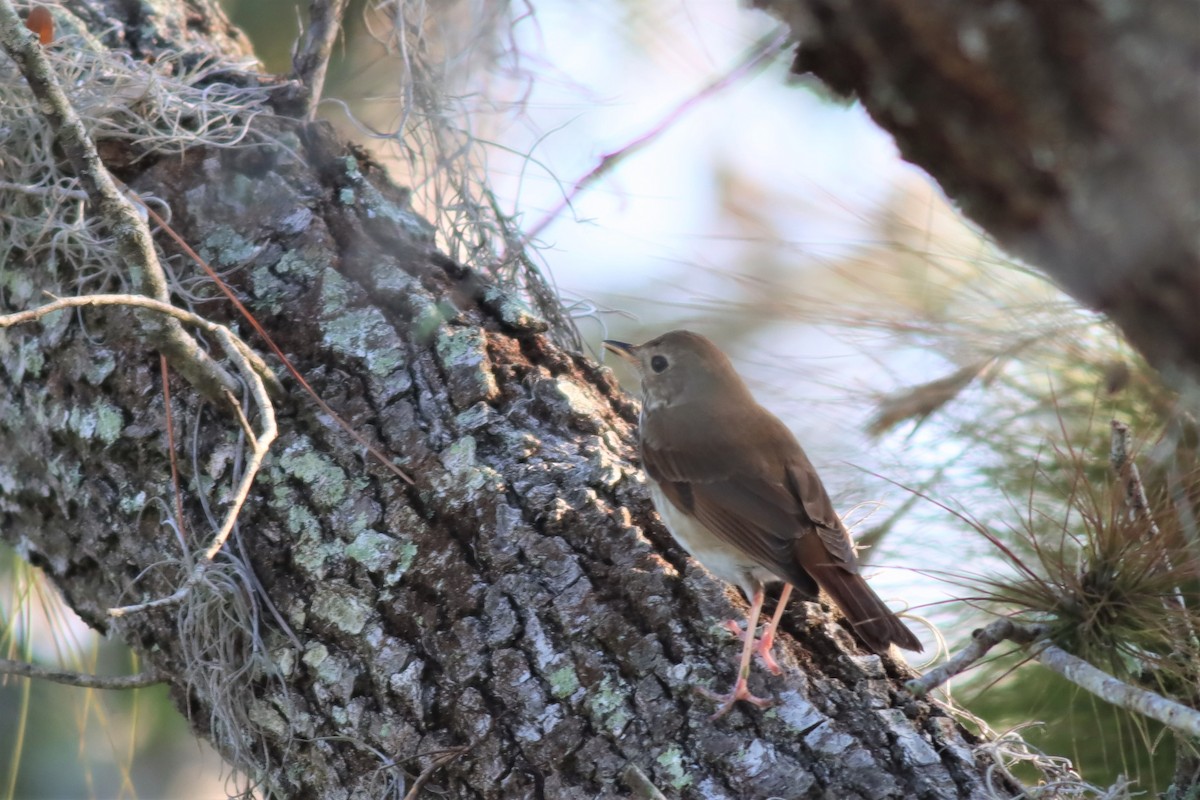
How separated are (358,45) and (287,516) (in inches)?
78.9

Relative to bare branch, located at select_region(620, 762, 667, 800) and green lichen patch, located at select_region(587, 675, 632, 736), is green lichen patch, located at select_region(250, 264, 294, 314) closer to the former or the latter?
green lichen patch, located at select_region(587, 675, 632, 736)

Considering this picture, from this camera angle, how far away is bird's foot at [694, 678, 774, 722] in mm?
2500

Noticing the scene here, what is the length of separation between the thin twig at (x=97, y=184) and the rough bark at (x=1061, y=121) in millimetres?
1879

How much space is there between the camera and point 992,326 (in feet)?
11.0

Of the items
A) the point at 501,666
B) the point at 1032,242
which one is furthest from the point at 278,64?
the point at 1032,242

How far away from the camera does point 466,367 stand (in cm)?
313

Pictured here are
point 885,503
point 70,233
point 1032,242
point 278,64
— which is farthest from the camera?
point 278,64

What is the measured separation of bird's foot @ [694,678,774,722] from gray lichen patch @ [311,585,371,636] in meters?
0.85

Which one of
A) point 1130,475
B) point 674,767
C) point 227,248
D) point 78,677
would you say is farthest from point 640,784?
point 227,248

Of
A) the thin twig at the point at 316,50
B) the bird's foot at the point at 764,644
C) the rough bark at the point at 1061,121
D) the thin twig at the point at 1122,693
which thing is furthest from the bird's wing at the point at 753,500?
the rough bark at the point at 1061,121

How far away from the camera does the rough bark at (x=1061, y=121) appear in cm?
104

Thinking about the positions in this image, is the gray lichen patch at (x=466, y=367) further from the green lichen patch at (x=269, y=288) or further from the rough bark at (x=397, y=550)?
the green lichen patch at (x=269, y=288)

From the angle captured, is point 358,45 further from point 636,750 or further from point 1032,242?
point 1032,242

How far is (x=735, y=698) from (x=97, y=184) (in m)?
1.87
